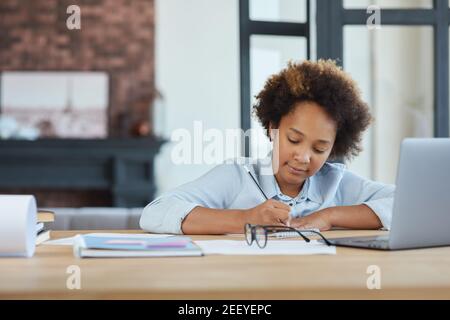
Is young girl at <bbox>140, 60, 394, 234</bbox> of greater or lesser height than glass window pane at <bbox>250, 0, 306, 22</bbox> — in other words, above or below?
below

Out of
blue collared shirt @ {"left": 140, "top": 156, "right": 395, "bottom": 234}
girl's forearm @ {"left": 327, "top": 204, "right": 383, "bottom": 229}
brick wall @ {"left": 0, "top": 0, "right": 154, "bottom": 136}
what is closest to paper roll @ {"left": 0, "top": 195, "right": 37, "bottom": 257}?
blue collared shirt @ {"left": 140, "top": 156, "right": 395, "bottom": 234}

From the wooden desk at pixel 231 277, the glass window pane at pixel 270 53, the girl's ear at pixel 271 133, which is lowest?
the wooden desk at pixel 231 277

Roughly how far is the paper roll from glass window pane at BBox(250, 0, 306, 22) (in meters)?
2.72

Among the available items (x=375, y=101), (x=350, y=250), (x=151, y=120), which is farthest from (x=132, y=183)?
(x=350, y=250)

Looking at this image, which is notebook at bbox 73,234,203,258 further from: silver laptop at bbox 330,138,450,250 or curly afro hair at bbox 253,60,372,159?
curly afro hair at bbox 253,60,372,159

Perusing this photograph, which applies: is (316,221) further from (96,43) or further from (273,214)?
(96,43)

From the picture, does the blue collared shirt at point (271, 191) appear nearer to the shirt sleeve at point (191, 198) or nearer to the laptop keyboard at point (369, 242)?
the shirt sleeve at point (191, 198)

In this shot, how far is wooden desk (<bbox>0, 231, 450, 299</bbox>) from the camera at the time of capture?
1075 millimetres

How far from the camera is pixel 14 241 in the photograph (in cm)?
138

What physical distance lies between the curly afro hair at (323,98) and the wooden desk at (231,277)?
89 centimetres

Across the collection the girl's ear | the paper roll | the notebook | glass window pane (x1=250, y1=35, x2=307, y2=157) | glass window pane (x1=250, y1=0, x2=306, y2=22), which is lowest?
the notebook

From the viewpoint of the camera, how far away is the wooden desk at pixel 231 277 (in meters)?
1.08

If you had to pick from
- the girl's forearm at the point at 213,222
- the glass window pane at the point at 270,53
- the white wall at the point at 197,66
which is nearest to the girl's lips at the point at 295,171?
the girl's forearm at the point at 213,222
